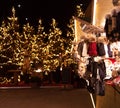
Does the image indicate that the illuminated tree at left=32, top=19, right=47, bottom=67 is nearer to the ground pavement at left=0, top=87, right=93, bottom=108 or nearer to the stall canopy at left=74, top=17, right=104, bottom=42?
the ground pavement at left=0, top=87, right=93, bottom=108

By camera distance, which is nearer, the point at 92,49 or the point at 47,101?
the point at 92,49

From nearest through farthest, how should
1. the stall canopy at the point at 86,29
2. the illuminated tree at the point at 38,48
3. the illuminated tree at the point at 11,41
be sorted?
the stall canopy at the point at 86,29
the illuminated tree at the point at 11,41
the illuminated tree at the point at 38,48

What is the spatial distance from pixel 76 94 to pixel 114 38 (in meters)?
13.1

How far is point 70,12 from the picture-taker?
39.4m

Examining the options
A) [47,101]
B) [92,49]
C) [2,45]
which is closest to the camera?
[92,49]

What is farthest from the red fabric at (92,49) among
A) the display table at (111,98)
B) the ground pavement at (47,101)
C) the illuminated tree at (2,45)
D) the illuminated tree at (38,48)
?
the illuminated tree at (2,45)

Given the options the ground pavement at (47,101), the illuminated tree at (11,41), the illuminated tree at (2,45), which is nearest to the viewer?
the ground pavement at (47,101)

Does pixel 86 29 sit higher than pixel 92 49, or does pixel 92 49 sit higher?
pixel 86 29

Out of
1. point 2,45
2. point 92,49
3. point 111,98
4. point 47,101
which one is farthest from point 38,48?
point 92,49

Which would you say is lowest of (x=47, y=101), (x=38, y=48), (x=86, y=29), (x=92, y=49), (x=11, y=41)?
(x=47, y=101)

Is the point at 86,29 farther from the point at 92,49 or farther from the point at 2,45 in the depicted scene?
the point at 2,45

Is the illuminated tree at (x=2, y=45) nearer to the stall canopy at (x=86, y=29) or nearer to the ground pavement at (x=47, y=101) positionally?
the ground pavement at (x=47, y=101)

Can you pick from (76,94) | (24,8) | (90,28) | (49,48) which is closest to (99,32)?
(90,28)

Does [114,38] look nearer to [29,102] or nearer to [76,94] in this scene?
[29,102]
